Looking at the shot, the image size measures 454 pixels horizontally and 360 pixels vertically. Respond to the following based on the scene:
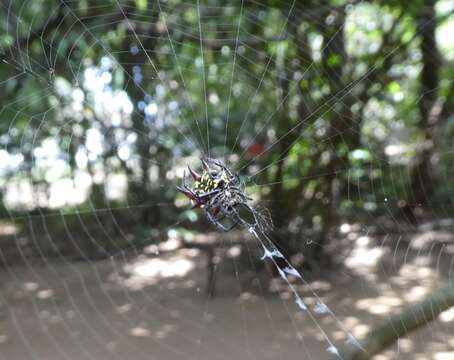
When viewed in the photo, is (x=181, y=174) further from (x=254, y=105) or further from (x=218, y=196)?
→ (x=218, y=196)

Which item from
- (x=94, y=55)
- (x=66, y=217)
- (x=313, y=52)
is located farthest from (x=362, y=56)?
(x=66, y=217)

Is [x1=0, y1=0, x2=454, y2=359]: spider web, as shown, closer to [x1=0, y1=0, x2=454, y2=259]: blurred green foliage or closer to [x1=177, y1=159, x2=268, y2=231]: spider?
[x1=0, y1=0, x2=454, y2=259]: blurred green foliage

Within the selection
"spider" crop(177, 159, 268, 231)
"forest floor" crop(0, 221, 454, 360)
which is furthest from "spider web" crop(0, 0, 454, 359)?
"spider" crop(177, 159, 268, 231)

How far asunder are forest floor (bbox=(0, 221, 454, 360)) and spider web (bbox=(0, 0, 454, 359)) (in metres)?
0.02

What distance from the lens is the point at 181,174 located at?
486 centimetres

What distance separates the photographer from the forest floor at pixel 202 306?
3906 mm

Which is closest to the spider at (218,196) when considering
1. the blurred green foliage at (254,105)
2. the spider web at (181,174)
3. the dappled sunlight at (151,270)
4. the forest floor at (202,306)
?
the spider web at (181,174)

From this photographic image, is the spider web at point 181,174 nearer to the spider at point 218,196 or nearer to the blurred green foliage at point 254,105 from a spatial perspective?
the blurred green foliage at point 254,105

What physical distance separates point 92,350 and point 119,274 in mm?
2229

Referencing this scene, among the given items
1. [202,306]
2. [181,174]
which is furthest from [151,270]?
A: [181,174]

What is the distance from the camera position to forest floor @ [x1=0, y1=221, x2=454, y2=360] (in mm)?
3906

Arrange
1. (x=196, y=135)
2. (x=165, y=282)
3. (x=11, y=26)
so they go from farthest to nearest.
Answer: (x=165, y=282)
(x=196, y=135)
(x=11, y=26)

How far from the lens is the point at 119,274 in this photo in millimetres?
6121

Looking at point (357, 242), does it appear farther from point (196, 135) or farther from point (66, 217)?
point (66, 217)
